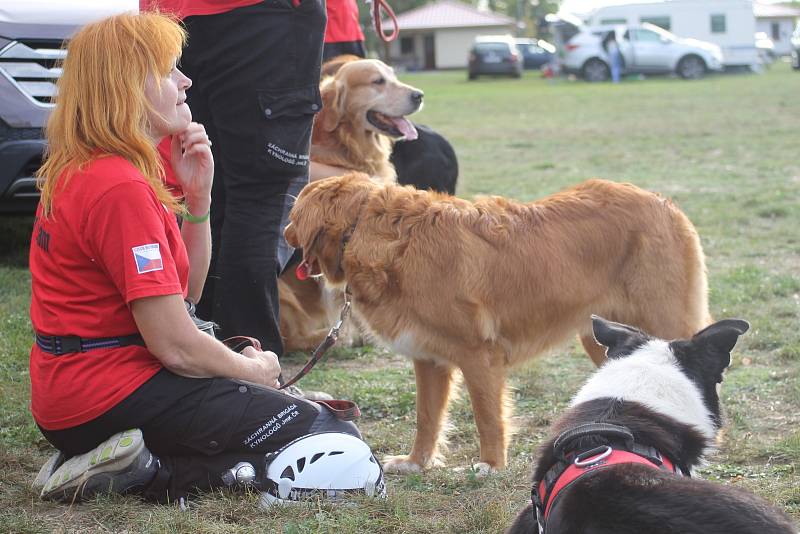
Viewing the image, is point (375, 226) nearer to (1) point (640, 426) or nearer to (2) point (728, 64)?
(1) point (640, 426)

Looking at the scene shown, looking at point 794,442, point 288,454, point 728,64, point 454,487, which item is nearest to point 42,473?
point 288,454

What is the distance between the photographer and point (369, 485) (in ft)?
11.4

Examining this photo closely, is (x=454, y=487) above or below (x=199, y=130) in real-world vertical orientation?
below

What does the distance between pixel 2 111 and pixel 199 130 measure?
338cm

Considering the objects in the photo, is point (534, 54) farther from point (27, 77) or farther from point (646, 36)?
point (27, 77)

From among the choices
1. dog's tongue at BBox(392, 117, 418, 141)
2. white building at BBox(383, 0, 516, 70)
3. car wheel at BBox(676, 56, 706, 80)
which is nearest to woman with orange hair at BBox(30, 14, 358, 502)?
dog's tongue at BBox(392, 117, 418, 141)

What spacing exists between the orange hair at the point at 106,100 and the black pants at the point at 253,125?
3.57 ft

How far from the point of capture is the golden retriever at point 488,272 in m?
4.08

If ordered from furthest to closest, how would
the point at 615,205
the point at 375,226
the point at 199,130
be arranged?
the point at 615,205 < the point at 375,226 < the point at 199,130

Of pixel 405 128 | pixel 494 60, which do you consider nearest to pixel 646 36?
pixel 494 60

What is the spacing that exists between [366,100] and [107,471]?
344cm

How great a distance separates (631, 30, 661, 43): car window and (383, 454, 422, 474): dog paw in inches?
1369

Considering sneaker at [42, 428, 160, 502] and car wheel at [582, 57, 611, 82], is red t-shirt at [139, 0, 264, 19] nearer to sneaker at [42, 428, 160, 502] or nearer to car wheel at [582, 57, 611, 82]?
sneaker at [42, 428, 160, 502]

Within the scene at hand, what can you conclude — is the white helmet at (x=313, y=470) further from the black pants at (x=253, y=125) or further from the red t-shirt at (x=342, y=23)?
the red t-shirt at (x=342, y=23)
